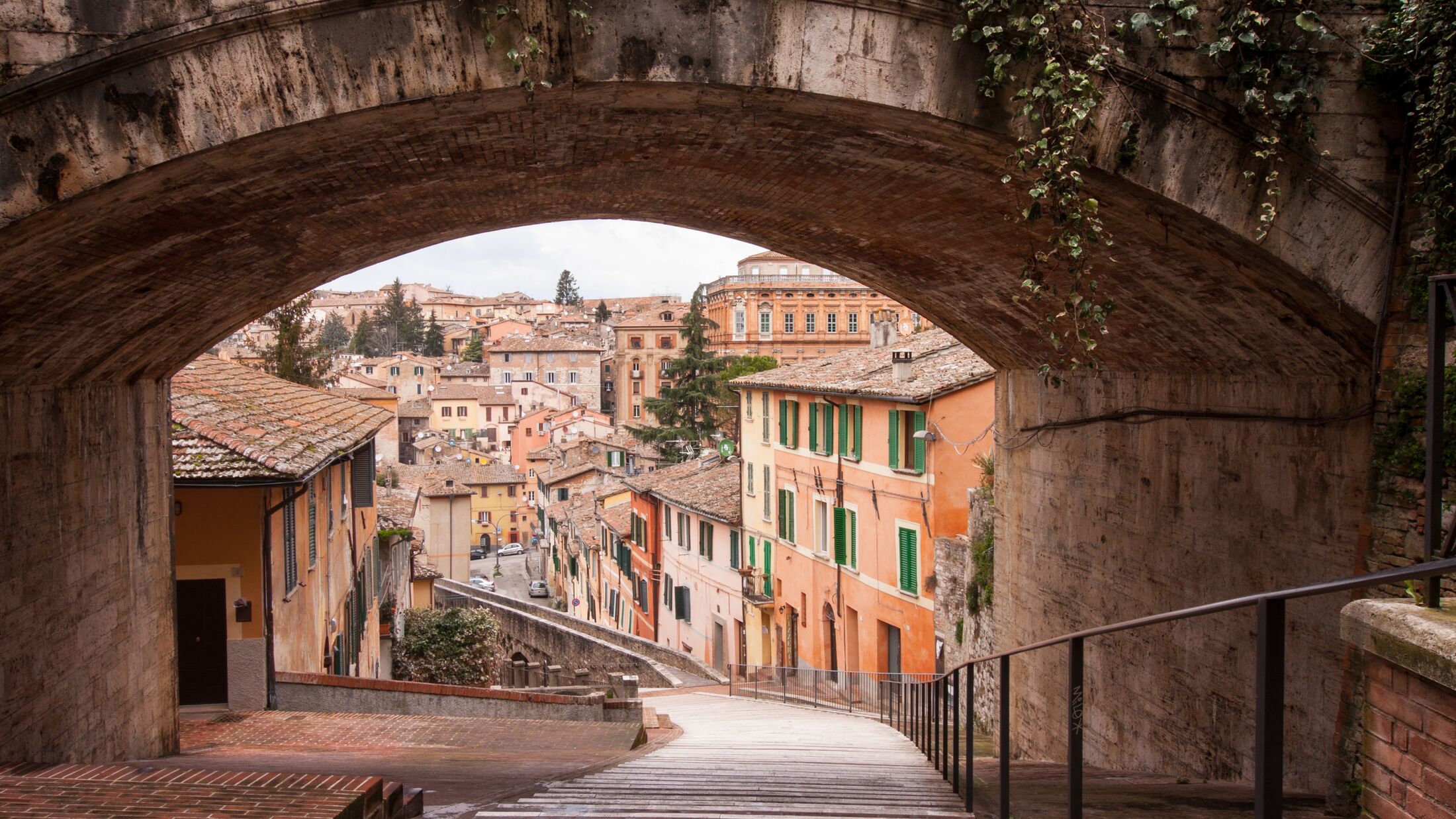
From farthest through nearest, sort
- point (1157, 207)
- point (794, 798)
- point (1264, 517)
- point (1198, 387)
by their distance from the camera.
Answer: point (1198, 387), point (1264, 517), point (794, 798), point (1157, 207)

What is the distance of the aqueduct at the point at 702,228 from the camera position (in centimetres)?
461

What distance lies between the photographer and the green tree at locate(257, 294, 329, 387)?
23.6 metres

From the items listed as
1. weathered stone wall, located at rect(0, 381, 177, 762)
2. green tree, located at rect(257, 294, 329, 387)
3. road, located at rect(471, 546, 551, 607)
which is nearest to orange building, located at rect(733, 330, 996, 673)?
green tree, located at rect(257, 294, 329, 387)

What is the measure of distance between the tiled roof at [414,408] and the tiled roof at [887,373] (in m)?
54.9

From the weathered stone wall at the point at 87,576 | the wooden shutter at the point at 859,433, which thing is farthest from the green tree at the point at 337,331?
the weathered stone wall at the point at 87,576

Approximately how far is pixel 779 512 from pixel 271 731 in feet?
56.9

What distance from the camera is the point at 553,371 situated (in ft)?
294

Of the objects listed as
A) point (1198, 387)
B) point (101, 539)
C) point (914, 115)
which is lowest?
point (101, 539)

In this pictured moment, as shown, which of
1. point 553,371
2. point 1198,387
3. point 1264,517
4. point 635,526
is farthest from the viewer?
point 553,371

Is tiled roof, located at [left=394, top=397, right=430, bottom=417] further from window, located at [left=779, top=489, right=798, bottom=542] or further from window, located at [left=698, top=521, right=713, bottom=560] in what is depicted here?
window, located at [left=779, top=489, right=798, bottom=542]

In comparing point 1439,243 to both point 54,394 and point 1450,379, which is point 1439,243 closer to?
point 1450,379

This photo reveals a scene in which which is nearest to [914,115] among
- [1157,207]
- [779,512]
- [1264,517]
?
[1157,207]

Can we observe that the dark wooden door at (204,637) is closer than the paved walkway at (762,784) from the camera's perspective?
No

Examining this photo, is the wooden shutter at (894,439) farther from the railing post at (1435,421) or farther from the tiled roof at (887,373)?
the railing post at (1435,421)
